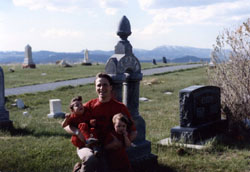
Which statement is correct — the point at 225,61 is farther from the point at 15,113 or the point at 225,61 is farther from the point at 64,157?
the point at 15,113

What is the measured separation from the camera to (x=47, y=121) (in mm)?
11422

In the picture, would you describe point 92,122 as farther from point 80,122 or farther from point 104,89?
point 104,89

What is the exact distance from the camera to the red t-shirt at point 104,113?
461 cm

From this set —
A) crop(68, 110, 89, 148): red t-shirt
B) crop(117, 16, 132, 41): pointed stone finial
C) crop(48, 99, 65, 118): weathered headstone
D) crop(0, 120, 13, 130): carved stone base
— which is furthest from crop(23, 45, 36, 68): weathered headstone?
crop(68, 110, 89, 148): red t-shirt

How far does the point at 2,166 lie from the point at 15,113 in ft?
23.4

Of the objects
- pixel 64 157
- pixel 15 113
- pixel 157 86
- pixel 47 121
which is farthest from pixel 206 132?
pixel 157 86

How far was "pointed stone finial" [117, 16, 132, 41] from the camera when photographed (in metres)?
6.16

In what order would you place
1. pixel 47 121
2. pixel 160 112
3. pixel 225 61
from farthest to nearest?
1. pixel 160 112
2. pixel 47 121
3. pixel 225 61

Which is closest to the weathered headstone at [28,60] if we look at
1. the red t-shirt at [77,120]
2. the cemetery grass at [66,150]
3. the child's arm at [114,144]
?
the cemetery grass at [66,150]

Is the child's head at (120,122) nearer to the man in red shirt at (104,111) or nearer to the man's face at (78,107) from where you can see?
the man in red shirt at (104,111)

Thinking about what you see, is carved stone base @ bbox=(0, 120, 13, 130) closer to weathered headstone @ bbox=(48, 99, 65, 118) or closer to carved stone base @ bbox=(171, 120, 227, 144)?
weathered headstone @ bbox=(48, 99, 65, 118)

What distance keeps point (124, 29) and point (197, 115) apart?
3148 millimetres

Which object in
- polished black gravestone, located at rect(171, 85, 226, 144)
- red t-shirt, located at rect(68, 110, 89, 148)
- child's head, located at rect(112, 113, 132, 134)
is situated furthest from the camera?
polished black gravestone, located at rect(171, 85, 226, 144)

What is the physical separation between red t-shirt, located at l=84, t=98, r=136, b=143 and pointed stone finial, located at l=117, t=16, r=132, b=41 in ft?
5.94
